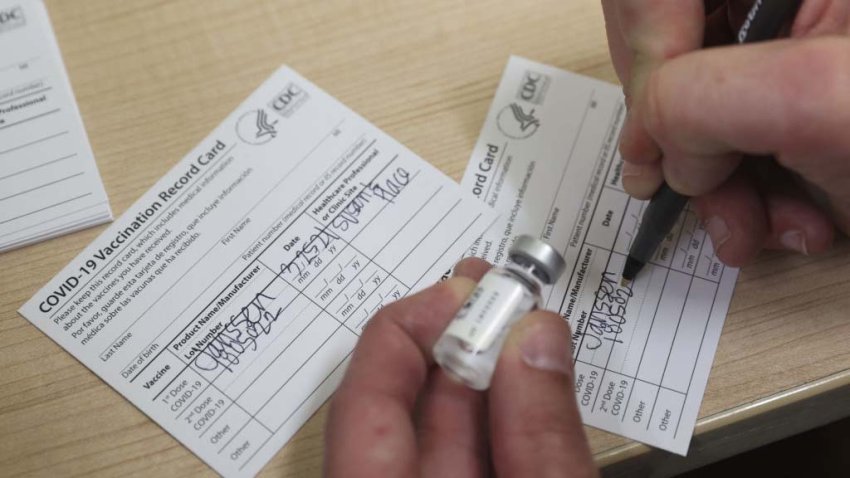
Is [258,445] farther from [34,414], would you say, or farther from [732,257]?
[732,257]

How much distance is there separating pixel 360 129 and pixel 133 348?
0.23 meters

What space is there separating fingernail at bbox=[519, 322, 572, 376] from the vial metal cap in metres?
0.03

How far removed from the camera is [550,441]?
0.37 meters

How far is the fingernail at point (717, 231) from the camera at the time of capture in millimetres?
487

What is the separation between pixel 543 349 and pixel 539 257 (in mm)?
53

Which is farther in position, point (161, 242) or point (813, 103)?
point (161, 242)

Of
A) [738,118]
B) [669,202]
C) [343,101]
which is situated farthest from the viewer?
[343,101]

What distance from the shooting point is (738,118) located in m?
0.37

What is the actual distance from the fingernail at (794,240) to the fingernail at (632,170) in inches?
4.5

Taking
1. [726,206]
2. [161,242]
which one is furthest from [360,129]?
[726,206]

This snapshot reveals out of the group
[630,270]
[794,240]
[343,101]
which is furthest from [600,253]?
[343,101]
